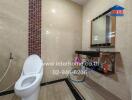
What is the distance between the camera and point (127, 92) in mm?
1404

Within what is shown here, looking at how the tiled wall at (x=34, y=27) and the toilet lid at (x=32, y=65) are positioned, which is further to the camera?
the tiled wall at (x=34, y=27)

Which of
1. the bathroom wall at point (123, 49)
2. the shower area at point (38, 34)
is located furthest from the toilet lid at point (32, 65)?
the bathroom wall at point (123, 49)

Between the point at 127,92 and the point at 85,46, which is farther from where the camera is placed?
the point at 85,46

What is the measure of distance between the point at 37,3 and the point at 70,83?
216 centimetres

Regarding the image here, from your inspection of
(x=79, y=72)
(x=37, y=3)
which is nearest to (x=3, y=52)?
(x=37, y=3)

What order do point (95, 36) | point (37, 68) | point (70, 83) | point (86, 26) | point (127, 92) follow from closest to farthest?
1. point (127, 92)
2. point (37, 68)
3. point (95, 36)
4. point (70, 83)
5. point (86, 26)

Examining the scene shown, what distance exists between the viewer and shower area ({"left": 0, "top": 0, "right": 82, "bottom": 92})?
6.75 feet

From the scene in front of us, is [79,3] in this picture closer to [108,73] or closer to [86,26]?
[86,26]

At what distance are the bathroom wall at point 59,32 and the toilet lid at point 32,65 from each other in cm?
37

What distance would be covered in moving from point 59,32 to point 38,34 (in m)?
0.57

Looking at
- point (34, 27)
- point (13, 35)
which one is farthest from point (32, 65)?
point (34, 27)

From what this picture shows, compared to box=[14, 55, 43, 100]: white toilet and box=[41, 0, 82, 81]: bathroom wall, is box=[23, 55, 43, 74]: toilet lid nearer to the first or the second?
box=[14, 55, 43, 100]: white toilet

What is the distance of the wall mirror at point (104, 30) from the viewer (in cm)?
170

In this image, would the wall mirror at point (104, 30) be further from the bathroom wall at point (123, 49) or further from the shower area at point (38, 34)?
the shower area at point (38, 34)
